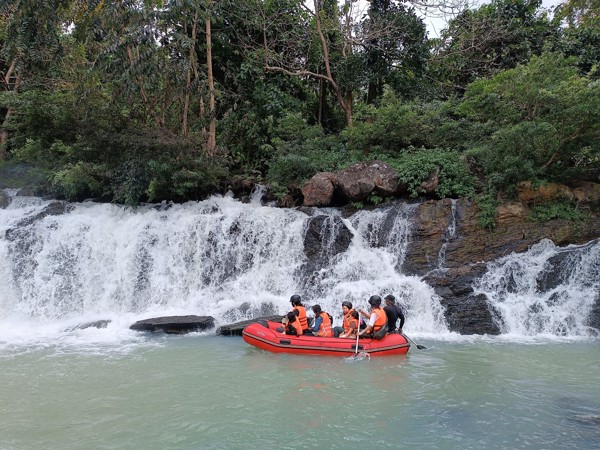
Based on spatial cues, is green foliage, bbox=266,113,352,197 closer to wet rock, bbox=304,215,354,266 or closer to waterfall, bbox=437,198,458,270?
wet rock, bbox=304,215,354,266

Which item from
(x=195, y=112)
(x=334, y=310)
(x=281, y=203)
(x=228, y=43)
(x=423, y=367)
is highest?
(x=228, y=43)

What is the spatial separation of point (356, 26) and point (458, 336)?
12103 millimetres

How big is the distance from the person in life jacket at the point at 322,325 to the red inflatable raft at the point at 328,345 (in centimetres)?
38

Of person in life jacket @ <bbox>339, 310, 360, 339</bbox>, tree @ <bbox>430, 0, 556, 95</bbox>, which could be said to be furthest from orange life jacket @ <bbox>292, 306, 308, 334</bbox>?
tree @ <bbox>430, 0, 556, 95</bbox>

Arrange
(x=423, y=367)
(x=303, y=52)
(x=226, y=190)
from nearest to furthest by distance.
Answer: (x=423, y=367)
(x=226, y=190)
(x=303, y=52)

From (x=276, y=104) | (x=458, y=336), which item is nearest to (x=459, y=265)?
(x=458, y=336)

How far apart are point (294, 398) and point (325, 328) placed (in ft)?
8.03

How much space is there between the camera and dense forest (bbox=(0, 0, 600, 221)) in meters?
12.0

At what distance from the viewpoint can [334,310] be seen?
1058cm

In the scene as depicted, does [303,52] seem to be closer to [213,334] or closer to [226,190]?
[226,190]

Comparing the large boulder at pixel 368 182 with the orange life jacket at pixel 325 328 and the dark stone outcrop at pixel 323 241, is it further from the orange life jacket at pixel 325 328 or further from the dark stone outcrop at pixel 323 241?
the orange life jacket at pixel 325 328

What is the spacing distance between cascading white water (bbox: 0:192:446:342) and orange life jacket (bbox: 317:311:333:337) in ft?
7.48

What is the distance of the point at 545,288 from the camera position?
10.1 metres

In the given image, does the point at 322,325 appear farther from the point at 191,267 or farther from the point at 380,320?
the point at 191,267
